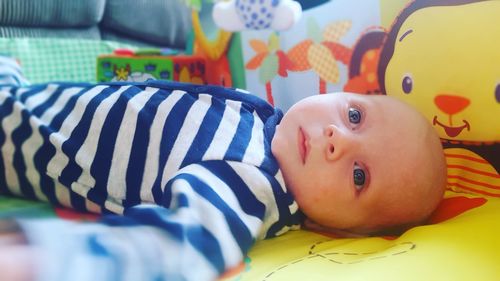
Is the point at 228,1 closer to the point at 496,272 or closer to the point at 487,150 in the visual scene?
the point at 487,150

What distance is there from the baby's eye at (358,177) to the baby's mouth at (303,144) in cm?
7

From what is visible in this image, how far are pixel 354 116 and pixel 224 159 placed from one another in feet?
0.73

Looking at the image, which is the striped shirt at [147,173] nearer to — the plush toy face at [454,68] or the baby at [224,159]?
the baby at [224,159]

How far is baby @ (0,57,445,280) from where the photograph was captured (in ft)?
2.29

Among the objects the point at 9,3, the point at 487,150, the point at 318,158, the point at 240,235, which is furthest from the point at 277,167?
the point at 9,3

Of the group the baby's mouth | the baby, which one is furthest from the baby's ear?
the baby's mouth

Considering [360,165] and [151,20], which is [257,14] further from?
[151,20]

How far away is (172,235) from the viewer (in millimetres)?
560

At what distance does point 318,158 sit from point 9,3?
46.7 inches

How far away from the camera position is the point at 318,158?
79 centimetres

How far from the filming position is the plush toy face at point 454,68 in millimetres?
817

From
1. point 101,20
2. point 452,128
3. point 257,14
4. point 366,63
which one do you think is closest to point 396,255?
point 452,128

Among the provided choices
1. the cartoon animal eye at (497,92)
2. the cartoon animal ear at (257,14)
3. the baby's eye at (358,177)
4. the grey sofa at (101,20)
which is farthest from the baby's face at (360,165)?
the grey sofa at (101,20)

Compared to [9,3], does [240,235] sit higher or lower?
lower
